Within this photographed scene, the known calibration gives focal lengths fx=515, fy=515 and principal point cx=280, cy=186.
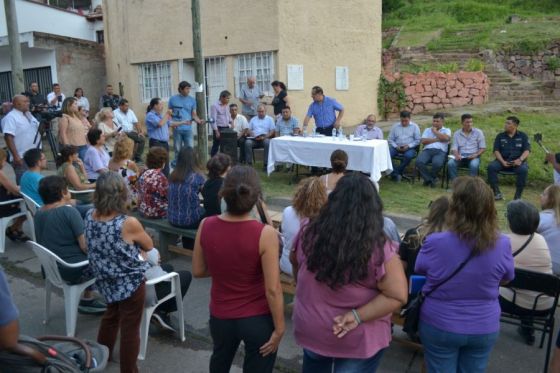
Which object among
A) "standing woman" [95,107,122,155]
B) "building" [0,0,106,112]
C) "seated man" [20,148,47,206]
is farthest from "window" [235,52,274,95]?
"seated man" [20,148,47,206]

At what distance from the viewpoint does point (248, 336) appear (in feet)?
8.63

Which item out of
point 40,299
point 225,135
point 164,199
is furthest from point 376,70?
point 40,299

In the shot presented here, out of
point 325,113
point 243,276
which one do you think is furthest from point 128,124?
point 243,276

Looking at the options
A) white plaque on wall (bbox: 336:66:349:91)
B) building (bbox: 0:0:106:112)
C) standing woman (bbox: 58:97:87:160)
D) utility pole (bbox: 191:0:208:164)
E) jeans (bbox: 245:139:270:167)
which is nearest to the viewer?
standing woman (bbox: 58:97:87:160)

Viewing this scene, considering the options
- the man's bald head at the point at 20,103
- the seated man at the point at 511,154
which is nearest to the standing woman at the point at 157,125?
the man's bald head at the point at 20,103

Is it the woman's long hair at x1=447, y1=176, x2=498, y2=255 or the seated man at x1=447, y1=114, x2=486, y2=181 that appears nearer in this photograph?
the woman's long hair at x1=447, y1=176, x2=498, y2=255

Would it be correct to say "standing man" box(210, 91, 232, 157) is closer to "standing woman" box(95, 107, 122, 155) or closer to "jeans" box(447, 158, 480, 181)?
"standing woman" box(95, 107, 122, 155)

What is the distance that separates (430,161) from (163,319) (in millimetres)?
6205

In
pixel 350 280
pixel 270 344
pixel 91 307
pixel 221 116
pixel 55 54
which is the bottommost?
pixel 91 307

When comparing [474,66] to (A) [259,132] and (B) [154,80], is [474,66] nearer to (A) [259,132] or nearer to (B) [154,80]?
(A) [259,132]

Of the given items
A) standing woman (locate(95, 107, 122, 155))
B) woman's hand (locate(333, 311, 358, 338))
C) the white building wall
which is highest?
the white building wall

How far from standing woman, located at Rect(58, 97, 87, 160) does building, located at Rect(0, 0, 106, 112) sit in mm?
9022

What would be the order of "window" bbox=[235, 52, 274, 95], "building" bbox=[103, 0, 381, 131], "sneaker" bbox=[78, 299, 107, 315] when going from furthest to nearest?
1. "window" bbox=[235, 52, 274, 95]
2. "building" bbox=[103, 0, 381, 131]
3. "sneaker" bbox=[78, 299, 107, 315]

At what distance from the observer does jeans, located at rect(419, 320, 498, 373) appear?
8.67ft
